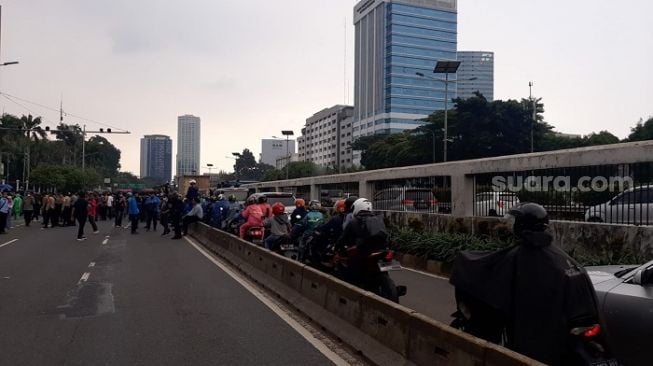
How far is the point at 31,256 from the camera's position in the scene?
15.9 meters

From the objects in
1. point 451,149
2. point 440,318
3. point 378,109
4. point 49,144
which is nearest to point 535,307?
point 440,318

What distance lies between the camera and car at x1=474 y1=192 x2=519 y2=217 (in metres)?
13.5

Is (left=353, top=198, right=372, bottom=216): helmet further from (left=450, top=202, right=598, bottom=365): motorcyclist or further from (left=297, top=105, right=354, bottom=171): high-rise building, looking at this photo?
(left=297, top=105, right=354, bottom=171): high-rise building

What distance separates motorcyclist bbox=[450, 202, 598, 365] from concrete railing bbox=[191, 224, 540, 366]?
0.62 ft

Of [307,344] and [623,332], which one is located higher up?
[623,332]

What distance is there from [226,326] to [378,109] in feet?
482

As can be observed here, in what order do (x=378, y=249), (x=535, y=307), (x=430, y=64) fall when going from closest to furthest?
(x=535, y=307)
(x=378, y=249)
(x=430, y=64)

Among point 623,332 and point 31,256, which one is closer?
point 623,332

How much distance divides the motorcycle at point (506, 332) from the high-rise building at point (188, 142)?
542ft

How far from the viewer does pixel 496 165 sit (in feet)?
46.5

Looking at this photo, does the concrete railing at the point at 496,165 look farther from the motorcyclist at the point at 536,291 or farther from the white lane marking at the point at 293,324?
the motorcyclist at the point at 536,291


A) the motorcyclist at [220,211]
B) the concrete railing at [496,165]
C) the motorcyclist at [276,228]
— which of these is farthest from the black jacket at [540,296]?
the motorcyclist at [220,211]

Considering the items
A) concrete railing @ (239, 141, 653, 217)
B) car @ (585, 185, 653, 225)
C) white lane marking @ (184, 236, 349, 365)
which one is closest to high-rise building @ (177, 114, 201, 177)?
concrete railing @ (239, 141, 653, 217)

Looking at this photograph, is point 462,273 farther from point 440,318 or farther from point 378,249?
point 440,318
